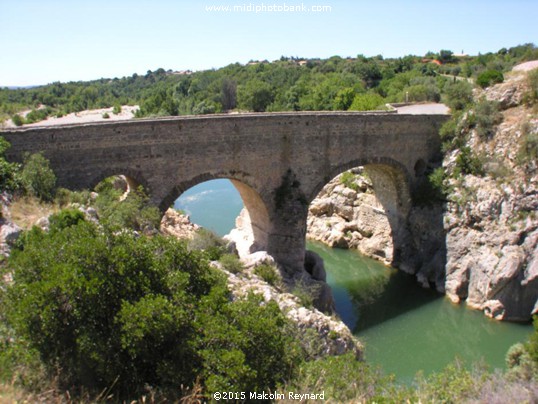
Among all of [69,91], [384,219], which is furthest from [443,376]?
[69,91]

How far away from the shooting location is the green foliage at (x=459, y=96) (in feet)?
64.0

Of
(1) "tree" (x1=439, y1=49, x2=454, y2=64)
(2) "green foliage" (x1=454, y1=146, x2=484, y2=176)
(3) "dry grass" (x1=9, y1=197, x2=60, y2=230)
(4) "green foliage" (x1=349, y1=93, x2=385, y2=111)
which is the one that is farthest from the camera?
(1) "tree" (x1=439, y1=49, x2=454, y2=64)

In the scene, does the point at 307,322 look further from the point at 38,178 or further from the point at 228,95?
the point at 228,95

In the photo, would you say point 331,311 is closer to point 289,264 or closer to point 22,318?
point 289,264

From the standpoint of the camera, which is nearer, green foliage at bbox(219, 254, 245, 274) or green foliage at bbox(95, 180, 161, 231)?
green foliage at bbox(95, 180, 161, 231)

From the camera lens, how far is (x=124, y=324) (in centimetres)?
604

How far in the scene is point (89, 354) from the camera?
582cm

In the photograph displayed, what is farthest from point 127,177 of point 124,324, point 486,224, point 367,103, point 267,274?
point 367,103

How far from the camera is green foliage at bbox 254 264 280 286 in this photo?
1152cm

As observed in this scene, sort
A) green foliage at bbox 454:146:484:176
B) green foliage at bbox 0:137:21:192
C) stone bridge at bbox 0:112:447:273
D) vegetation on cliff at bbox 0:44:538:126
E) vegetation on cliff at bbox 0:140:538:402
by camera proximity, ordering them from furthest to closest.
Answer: vegetation on cliff at bbox 0:44:538:126 < green foliage at bbox 454:146:484:176 < stone bridge at bbox 0:112:447:273 < green foliage at bbox 0:137:21:192 < vegetation on cliff at bbox 0:140:538:402

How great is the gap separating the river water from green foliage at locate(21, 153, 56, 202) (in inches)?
379

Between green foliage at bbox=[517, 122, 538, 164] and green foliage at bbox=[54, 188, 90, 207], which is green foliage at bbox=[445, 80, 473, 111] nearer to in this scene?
green foliage at bbox=[517, 122, 538, 164]

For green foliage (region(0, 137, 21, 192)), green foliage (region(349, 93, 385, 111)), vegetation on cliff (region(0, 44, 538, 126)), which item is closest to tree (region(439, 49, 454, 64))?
vegetation on cliff (region(0, 44, 538, 126))

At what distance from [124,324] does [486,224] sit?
14.1 meters
